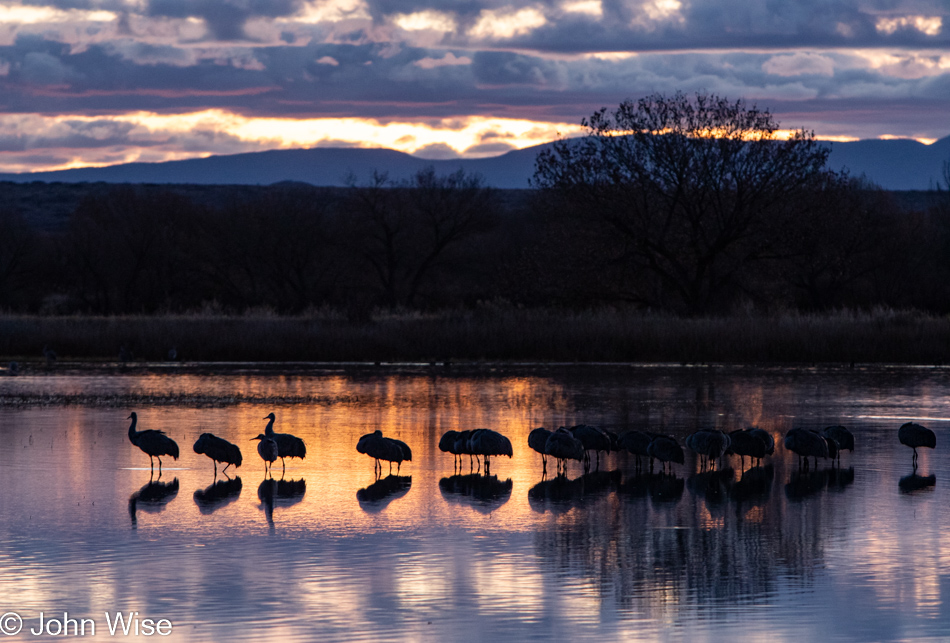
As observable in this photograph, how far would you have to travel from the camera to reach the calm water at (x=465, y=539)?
800 centimetres

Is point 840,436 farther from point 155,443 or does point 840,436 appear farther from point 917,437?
point 155,443

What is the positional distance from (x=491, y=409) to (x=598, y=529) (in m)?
10.1

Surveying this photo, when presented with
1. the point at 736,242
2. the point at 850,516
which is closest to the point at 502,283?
the point at 736,242

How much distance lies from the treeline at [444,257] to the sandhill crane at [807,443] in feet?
78.7

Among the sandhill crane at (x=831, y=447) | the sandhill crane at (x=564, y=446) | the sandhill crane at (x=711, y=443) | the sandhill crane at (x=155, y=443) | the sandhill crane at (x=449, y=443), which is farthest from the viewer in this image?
the sandhill crane at (x=449, y=443)

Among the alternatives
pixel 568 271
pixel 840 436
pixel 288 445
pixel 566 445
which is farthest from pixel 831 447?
pixel 568 271

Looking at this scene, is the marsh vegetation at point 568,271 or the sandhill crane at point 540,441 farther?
the marsh vegetation at point 568,271

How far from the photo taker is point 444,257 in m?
63.1

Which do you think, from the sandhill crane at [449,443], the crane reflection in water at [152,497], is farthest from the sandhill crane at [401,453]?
the crane reflection in water at [152,497]

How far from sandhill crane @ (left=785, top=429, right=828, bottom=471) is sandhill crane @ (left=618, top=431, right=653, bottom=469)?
166cm

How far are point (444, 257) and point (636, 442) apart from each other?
49.0 meters

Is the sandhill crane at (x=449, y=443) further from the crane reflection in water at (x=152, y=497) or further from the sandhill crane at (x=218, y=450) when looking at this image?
the crane reflection in water at (x=152, y=497)

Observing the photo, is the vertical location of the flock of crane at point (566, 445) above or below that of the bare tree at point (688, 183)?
below

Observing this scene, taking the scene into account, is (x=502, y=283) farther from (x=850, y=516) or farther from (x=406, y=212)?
(x=850, y=516)
